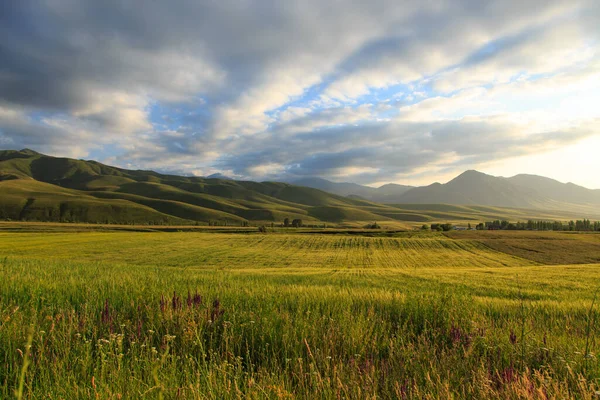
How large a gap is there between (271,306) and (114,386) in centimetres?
311

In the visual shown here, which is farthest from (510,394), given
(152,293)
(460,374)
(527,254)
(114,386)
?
(527,254)

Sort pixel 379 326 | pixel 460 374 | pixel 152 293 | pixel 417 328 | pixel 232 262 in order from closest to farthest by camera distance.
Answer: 1. pixel 460 374
2. pixel 379 326
3. pixel 417 328
4. pixel 152 293
5. pixel 232 262

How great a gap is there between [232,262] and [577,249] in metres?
68.8

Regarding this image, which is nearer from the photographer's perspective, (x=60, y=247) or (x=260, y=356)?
(x=260, y=356)

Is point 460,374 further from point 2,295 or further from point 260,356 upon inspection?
point 2,295

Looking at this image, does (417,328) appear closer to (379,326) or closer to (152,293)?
(379,326)

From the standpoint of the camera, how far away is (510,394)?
9.76 ft

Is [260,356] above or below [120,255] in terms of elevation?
above

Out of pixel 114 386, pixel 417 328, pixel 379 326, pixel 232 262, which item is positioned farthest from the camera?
pixel 232 262

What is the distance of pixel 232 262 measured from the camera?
47312 mm

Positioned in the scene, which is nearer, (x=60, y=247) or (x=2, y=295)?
Answer: (x=2, y=295)

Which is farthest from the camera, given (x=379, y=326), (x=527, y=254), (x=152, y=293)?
(x=527, y=254)

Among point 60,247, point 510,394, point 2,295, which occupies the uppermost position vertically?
point 510,394

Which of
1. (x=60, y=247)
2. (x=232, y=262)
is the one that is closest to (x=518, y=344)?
(x=232, y=262)
